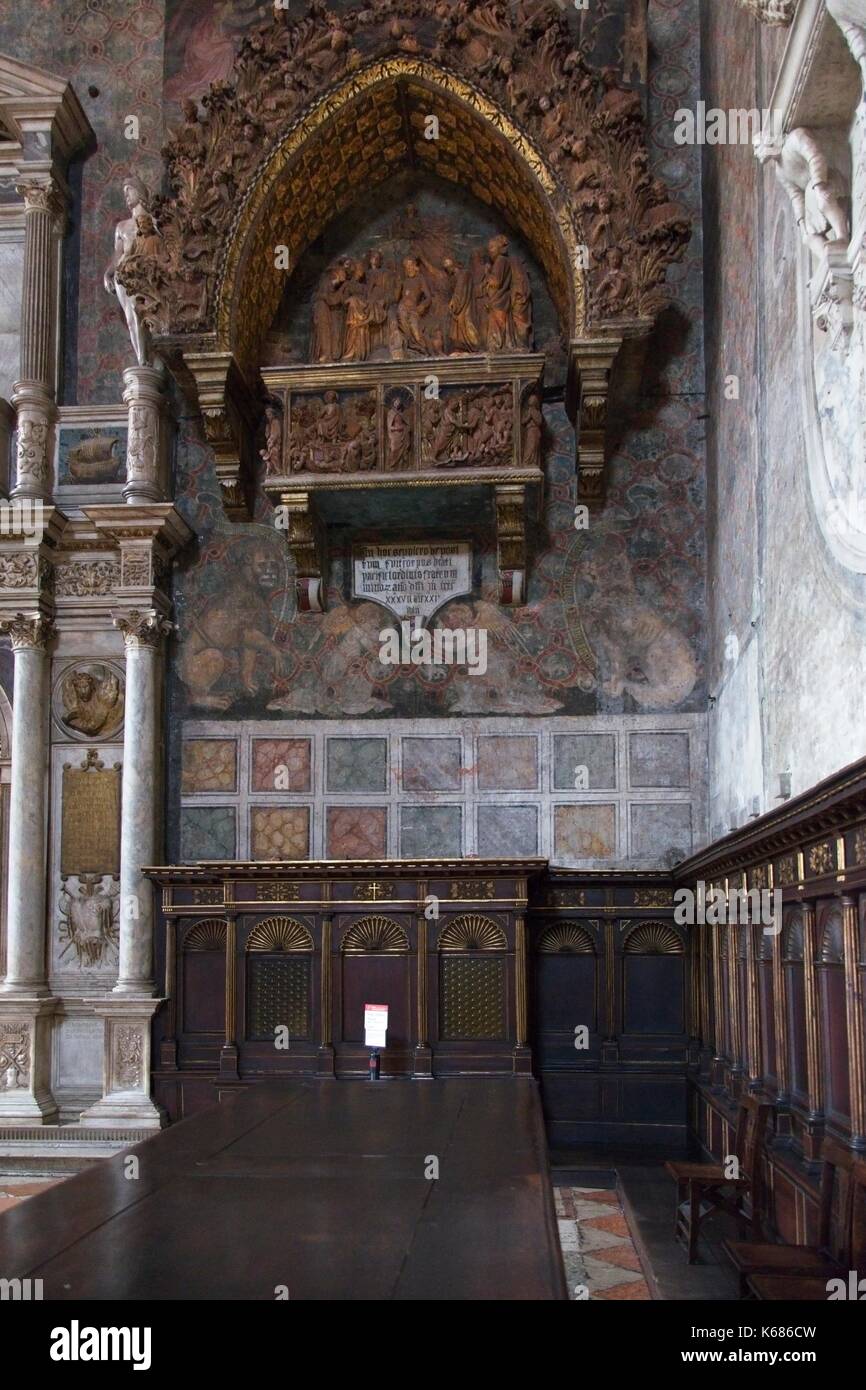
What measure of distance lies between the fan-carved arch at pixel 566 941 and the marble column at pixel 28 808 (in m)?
4.21

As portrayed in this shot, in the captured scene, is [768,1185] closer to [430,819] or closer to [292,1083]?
[292,1083]

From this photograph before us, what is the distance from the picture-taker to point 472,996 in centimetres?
987

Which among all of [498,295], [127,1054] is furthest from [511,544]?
[127,1054]

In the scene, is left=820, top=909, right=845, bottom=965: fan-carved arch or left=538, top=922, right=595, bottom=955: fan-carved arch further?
left=538, top=922, right=595, bottom=955: fan-carved arch

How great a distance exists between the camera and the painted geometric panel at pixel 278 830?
37.1ft

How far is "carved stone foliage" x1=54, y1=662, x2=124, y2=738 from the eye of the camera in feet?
37.4

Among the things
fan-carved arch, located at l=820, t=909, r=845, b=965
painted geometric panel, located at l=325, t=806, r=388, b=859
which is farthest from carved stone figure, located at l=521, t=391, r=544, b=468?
fan-carved arch, located at l=820, t=909, r=845, b=965

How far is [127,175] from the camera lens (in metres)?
12.1

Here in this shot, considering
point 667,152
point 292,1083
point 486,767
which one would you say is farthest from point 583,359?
point 292,1083

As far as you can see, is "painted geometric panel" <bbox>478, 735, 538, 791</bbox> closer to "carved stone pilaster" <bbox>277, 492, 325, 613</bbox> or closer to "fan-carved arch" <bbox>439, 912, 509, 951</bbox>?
"fan-carved arch" <bbox>439, 912, 509, 951</bbox>

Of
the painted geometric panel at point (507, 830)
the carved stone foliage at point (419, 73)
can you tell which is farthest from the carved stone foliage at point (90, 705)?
the painted geometric panel at point (507, 830)

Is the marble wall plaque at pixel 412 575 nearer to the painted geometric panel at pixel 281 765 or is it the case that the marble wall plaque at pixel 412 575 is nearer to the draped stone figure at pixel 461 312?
the painted geometric panel at pixel 281 765

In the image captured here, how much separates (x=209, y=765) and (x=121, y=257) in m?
4.37

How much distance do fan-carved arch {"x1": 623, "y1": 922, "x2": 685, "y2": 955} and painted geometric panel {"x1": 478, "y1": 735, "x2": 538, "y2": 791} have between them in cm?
155
